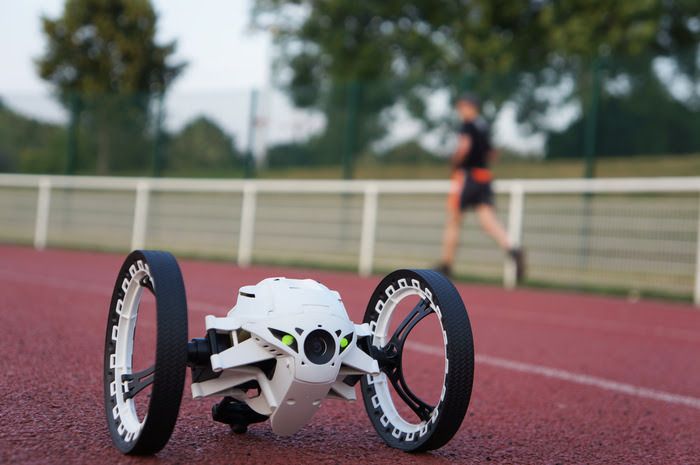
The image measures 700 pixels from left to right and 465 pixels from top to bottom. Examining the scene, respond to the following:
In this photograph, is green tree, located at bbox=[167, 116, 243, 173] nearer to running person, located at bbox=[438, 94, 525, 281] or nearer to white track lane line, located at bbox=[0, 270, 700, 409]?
running person, located at bbox=[438, 94, 525, 281]

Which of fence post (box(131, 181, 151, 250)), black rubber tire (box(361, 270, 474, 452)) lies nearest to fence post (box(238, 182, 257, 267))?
fence post (box(131, 181, 151, 250))

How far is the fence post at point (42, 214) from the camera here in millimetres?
14945

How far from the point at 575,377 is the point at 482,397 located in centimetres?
90

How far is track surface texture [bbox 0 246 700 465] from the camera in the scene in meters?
2.46

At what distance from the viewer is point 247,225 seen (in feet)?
42.6

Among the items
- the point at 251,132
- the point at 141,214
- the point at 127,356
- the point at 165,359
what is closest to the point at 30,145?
the point at 141,214

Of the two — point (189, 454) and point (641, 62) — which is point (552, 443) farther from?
point (641, 62)

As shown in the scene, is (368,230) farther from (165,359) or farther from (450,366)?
(165,359)

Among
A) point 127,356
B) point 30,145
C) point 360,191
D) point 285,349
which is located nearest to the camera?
point 285,349

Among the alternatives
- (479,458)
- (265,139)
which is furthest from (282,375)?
(265,139)

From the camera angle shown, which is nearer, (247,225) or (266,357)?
(266,357)

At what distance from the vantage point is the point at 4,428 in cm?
246

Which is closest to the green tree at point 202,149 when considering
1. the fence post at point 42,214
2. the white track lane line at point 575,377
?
the fence post at point 42,214

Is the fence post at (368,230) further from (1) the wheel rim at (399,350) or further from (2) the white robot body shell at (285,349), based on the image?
(2) the white robot body shell at (285,349)
